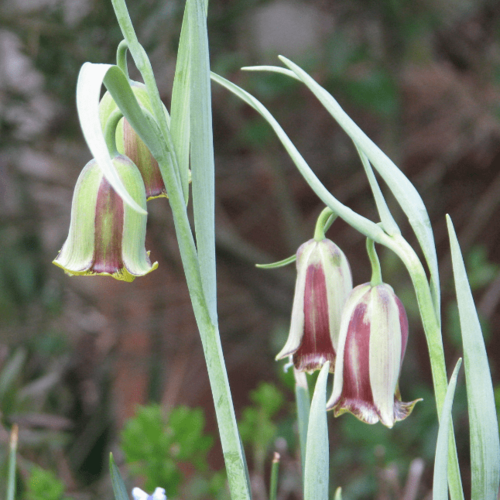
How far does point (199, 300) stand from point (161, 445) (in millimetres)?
395

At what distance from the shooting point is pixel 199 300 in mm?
435

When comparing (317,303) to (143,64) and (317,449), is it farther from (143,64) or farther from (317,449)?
(143,64)

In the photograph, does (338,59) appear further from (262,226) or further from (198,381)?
(198,381)

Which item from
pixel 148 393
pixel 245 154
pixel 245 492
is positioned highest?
pixel 245 154

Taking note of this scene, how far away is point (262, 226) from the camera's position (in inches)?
74.3

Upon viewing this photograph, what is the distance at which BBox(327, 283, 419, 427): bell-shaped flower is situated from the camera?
45 cm

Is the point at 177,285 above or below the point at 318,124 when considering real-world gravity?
below

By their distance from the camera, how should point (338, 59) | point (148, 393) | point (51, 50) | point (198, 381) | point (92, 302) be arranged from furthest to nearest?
point (198, 381)
point (148, 393)
point (92, 302)
point (338, 59)
point (51, 50)

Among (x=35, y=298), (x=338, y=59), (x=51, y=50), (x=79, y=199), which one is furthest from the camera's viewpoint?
(x=35, y=298)

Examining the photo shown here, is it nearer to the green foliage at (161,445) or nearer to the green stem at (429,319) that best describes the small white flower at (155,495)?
the green stem at (429,319)

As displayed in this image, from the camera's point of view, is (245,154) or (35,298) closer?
(35,298)

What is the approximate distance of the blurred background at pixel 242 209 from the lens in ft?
3.92

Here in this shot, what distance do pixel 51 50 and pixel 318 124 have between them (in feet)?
2.58

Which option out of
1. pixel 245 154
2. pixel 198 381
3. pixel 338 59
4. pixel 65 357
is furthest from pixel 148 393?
Result: pixel 338 59
